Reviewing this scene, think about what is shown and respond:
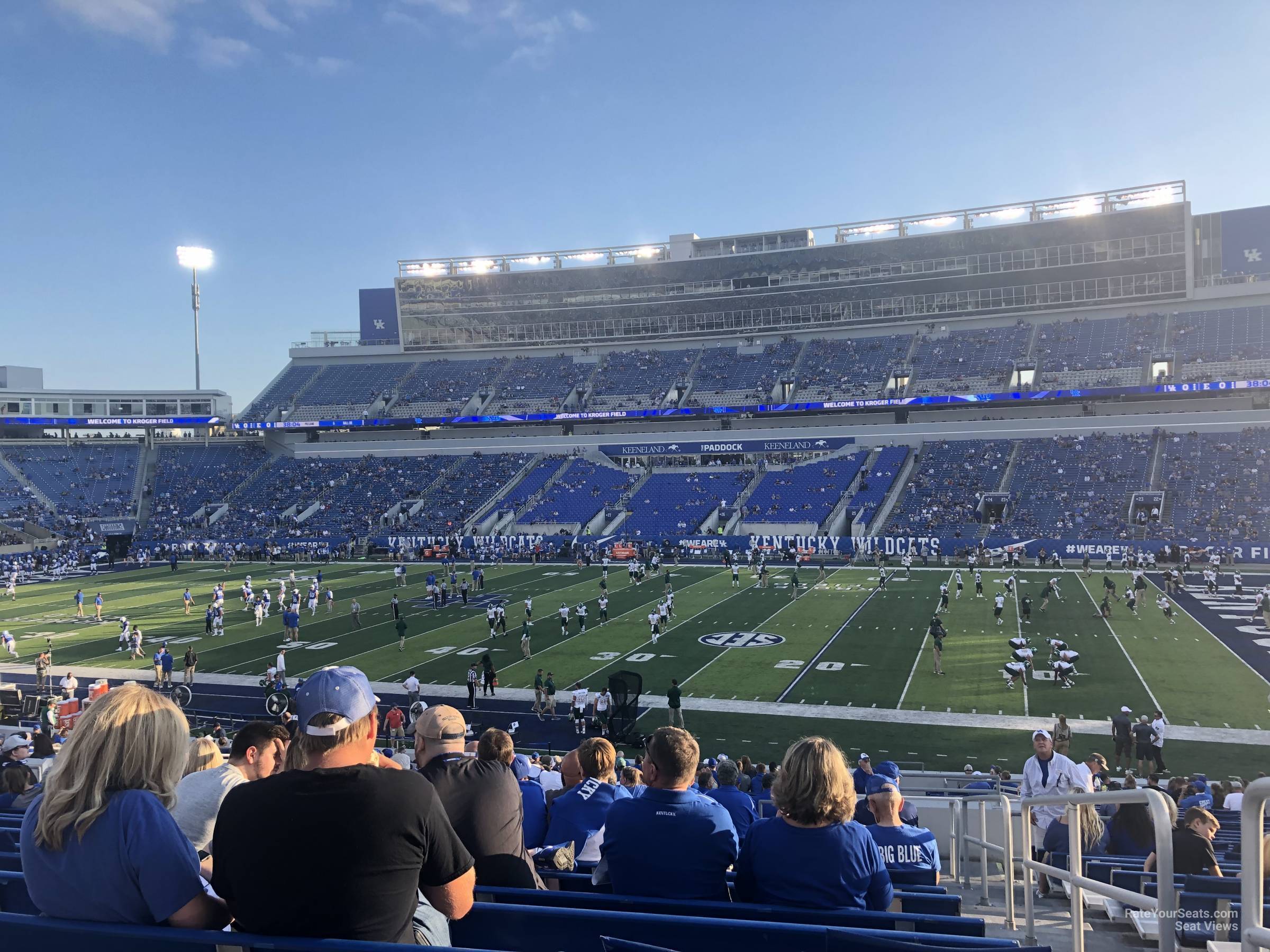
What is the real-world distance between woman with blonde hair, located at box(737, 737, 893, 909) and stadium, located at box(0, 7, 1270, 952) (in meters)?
0.02

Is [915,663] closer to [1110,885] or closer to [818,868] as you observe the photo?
[1110,885]

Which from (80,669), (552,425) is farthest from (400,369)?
(80,669)

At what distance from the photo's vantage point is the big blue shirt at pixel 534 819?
5.29 metres

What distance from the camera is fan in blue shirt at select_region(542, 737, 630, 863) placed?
510 cm

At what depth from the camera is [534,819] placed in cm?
533

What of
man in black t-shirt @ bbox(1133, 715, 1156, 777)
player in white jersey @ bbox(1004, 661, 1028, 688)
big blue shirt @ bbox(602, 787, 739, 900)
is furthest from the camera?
player in white jersey @ bbox(1004, 661, 1028, 688)

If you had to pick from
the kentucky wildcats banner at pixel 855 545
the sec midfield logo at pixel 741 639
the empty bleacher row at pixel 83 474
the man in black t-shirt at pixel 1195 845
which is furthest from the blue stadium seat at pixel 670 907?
the empty bleacher row at pixel 83 474

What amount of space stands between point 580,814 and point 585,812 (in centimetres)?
4

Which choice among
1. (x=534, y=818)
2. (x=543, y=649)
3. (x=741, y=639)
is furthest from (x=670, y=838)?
(x=741, y=639)

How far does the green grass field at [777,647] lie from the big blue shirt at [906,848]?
1225 centimetres

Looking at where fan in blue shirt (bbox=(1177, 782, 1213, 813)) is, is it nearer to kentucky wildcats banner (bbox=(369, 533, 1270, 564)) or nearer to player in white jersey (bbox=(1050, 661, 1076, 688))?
player in white jersey (bbox=(1050, 661, 1076, 688))

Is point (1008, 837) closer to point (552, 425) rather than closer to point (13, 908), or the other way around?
point (13, 908)

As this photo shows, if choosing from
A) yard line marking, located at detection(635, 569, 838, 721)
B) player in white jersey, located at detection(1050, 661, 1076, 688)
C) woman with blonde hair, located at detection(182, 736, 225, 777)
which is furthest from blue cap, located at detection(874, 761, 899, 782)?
player in white jersey, located at detection(1050, 661, 1076, 688)

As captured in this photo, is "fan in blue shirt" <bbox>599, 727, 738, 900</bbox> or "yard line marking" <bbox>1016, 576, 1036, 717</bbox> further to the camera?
"yard line marking" <bbox>1016, 576, 1036, 717</bbox>
